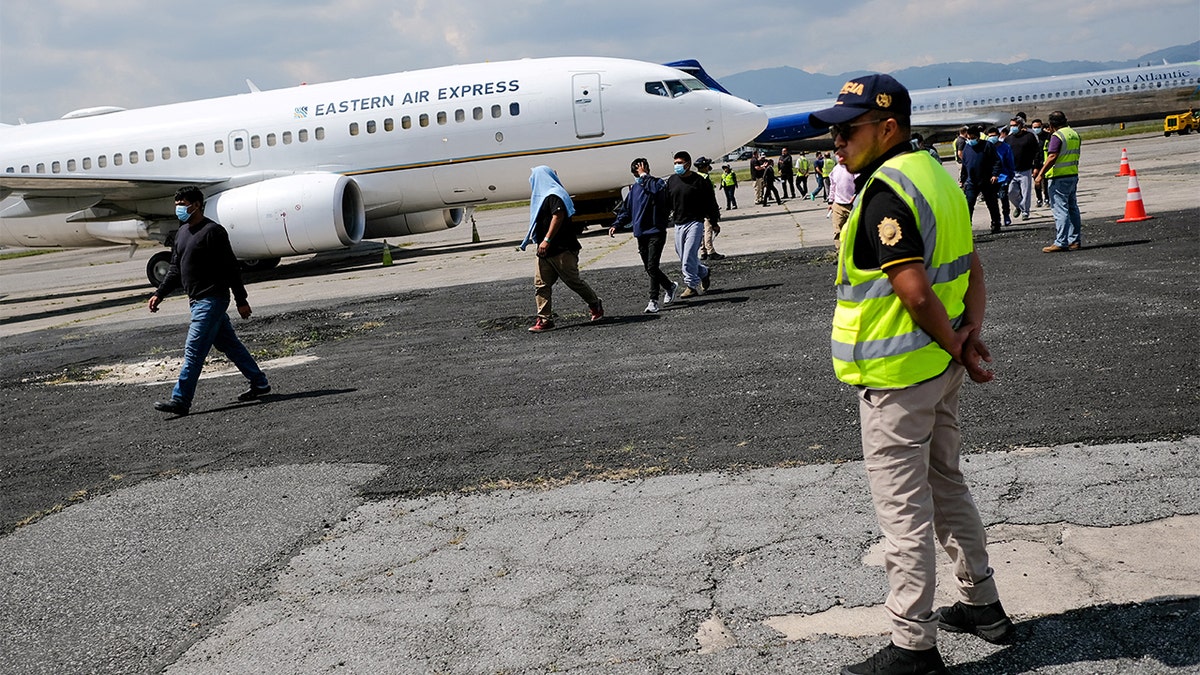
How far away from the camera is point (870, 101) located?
3.67m

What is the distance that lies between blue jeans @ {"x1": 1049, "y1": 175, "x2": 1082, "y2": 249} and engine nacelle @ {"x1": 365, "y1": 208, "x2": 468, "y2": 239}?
14.4 meters

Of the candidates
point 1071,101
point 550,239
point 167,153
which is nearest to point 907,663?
point 550,239

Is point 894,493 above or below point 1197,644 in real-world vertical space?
above

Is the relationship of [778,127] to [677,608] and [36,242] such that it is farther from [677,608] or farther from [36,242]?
[677,608]

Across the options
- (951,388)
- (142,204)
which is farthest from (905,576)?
(142,204)

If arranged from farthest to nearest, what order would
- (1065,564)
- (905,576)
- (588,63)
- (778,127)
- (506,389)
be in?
(778,127)
(588,63)
(506,389)
(1065,564)
(905,576)

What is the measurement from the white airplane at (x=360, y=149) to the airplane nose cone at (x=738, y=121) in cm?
3

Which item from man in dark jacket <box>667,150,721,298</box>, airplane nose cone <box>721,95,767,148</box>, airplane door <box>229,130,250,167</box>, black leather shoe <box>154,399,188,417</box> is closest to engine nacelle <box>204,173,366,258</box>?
airplane door <box>229,130,250,167</box>

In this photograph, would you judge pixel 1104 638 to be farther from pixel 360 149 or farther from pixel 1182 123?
pixel 1182 123

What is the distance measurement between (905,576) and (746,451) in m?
3.03

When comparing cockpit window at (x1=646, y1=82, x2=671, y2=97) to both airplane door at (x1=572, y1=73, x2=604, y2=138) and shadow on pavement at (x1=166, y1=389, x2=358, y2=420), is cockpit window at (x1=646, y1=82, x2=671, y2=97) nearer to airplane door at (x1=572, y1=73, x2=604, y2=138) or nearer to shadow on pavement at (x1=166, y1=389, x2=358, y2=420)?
airplane door at (x1=572, y1=73, x2=604, y2=138)

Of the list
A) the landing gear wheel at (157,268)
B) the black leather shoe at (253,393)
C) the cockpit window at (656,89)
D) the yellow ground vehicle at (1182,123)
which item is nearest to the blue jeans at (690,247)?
the black leather shoe at (253,393)

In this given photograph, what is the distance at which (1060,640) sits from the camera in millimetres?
3795

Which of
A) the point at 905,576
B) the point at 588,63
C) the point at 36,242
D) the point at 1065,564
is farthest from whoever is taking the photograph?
the point at 36,242
